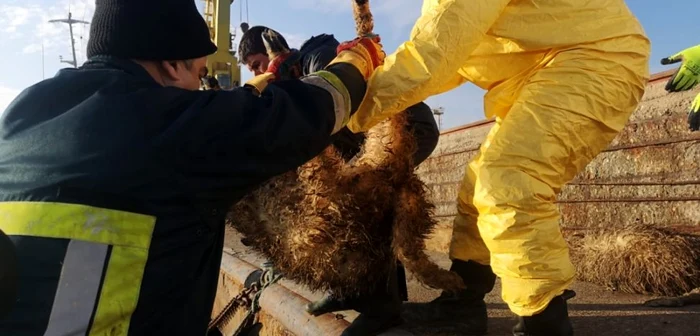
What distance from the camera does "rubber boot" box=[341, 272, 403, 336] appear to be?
2.85 m

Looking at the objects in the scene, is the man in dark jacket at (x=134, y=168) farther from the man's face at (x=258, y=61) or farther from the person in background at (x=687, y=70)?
the man's face at (x=258, y=61)

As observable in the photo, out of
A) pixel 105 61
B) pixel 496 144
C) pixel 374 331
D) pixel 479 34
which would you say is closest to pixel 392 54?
pixel 479 34

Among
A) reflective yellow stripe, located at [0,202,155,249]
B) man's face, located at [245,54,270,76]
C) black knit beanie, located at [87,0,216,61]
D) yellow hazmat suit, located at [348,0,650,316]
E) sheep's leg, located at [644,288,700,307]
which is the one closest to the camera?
reflective yellow stripe, located at [0,202,155,249]

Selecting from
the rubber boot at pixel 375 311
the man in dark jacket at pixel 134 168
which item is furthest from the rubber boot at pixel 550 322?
the man in dark jacket at pixel 134 168

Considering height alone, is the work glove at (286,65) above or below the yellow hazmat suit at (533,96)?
above

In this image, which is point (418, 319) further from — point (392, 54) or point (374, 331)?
→ point (392, 54)

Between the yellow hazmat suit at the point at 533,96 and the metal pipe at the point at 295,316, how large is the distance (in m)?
1.15

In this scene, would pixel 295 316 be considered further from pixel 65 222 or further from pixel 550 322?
pixel 65 222

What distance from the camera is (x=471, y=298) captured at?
111 inches

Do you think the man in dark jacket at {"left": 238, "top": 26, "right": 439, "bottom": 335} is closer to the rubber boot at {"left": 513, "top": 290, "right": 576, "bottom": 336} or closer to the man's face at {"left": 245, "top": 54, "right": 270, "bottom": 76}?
the rubber boot at {"left": 513, "top": 290, "right": 576, "bottom": 336}

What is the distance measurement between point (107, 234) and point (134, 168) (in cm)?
16

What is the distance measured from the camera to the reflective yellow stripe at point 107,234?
49.6 inches

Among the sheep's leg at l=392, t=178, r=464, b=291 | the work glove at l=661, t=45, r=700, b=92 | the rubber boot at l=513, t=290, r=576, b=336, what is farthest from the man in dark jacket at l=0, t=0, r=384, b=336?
the work glove at l=661, t=45, r=700, b=92

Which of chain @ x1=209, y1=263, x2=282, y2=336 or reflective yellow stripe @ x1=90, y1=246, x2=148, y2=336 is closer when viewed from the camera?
reflective yellow stripe @ x1=90, y1=246, x2=148, y2=336
